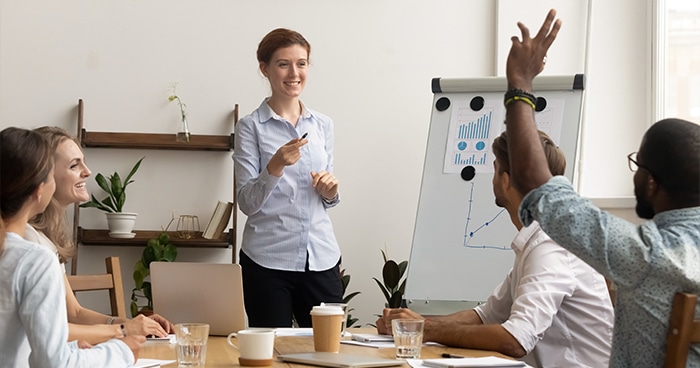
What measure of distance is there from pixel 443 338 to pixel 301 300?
103 centimetres

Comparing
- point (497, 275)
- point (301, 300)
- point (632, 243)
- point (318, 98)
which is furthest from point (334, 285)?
point (632, 243)

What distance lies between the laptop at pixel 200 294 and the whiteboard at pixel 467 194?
66.1 inches

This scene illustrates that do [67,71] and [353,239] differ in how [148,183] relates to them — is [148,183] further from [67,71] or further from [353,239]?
[353,239]

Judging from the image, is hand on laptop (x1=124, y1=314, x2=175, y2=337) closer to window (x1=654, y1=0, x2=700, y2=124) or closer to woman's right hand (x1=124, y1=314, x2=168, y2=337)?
woman's right hand (x1=124, y1=314, x2=168, y2=337)

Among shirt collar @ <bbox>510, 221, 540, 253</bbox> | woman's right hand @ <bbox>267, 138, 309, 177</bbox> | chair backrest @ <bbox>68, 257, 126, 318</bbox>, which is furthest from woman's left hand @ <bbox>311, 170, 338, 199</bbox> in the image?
shirt collar @ <bbox>510, 221, 540, 253</bbox>

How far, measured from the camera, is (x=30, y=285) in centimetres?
148

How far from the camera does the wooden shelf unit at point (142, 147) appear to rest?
4105mm

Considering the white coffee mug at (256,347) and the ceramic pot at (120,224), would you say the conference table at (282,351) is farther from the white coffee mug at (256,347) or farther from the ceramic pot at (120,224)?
the ceramic pot at (120,224)

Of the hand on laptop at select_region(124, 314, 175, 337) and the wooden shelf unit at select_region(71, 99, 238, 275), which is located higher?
the wooden shelf unit at select_region(71, 99, 238, 275)

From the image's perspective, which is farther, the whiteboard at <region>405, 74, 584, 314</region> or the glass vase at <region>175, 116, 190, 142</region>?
the glass vase at <region>175, 116, 190, 142</region>

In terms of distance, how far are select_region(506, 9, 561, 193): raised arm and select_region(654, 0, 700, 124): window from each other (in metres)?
3.01

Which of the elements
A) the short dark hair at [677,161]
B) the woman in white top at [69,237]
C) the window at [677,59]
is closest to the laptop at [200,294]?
the woman in white top at [69,237]

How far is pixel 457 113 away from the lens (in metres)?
3.95

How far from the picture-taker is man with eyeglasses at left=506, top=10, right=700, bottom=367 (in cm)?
136
